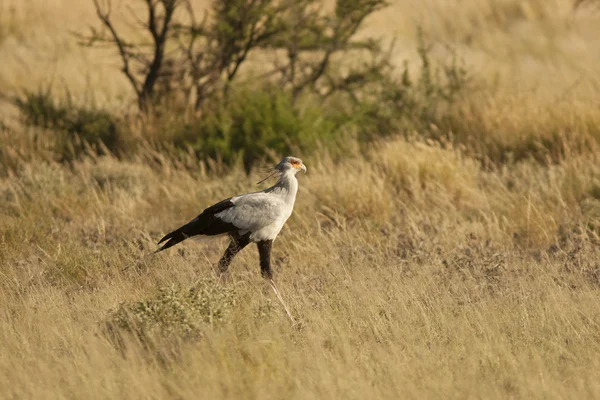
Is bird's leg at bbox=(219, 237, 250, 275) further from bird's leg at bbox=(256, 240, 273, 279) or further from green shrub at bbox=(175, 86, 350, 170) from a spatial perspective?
green shrub at bbox=(175, 86, 350, 170)

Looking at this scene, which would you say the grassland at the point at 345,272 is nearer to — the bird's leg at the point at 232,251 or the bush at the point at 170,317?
the bush at the point at 170,317

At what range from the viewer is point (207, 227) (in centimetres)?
608

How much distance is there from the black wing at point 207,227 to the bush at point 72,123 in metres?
5.88

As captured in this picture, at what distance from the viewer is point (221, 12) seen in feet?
40.8

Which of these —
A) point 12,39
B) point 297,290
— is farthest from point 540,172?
point 12,39

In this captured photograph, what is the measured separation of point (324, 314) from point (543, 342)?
129 cm

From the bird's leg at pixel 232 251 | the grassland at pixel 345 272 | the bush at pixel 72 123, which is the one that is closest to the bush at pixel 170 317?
the grassland at pixel 345 272

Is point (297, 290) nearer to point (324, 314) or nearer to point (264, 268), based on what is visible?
point (264, 268)

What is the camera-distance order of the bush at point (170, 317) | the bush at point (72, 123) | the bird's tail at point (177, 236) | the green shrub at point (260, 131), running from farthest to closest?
1. the bush at point (72, 123)
2. the green shrub at point (260, 131)
3. the bird's tail at point (177, 236)
4. the bush at point (170, 317)

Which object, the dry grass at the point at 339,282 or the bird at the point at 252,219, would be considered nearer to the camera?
the dry grass at the point at 339,282

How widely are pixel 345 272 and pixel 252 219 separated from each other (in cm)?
91

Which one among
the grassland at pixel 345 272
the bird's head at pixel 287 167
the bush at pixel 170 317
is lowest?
the grassland at pixel 345 272

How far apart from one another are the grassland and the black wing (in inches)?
12.6

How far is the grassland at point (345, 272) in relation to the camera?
4500 mm
